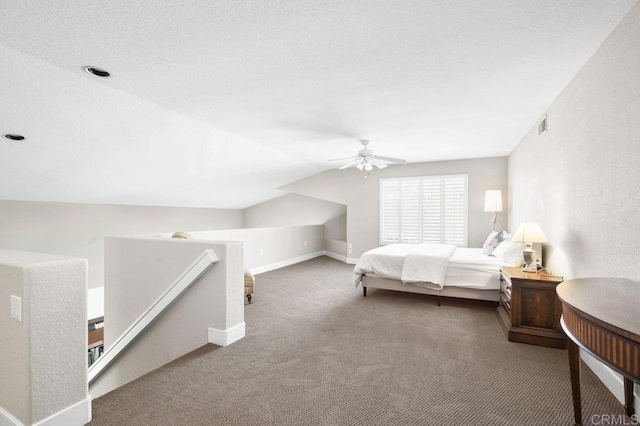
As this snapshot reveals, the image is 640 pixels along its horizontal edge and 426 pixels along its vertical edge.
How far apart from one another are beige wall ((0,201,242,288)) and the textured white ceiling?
0.41 m

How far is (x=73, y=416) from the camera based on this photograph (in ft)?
6.20

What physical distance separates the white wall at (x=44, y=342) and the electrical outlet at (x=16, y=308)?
0.08ft

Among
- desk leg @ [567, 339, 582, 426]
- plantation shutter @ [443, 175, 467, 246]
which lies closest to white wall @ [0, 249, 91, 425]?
desk leg @ [567, 339, 582, 426]

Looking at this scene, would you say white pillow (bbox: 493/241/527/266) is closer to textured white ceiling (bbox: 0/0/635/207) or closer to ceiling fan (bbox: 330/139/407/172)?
textured white ceiling (bbox: 0/0/635/207)

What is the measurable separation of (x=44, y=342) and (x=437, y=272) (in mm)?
4016

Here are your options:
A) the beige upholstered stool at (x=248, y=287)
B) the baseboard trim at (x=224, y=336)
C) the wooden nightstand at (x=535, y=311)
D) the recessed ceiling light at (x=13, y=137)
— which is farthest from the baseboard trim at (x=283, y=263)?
the wooden nightstand at (x=535, y=311)

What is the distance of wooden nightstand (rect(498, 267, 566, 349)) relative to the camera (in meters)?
3.02

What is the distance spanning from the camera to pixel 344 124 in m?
4.21

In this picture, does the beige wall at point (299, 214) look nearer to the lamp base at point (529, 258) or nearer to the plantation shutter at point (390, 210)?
the plantation shutter at point (390, 210)

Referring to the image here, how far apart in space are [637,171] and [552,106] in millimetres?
1870

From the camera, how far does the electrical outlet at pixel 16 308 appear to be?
5.67ft

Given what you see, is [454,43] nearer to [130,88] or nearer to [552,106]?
[552,106]

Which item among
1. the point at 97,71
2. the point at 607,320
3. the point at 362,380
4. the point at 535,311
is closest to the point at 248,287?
the point at 362,380

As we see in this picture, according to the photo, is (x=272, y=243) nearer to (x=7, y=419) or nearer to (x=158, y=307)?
(x=158, y=307)
